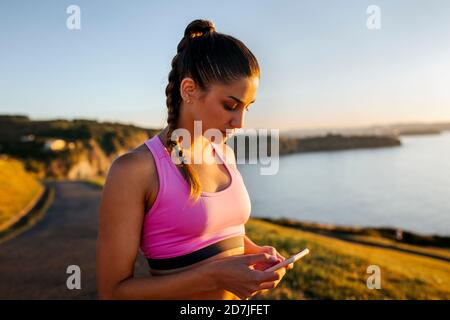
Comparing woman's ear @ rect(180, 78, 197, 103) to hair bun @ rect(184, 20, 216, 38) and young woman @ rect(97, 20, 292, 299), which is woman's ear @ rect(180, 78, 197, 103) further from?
hair bun @ rect(184, 20, 216, 38)

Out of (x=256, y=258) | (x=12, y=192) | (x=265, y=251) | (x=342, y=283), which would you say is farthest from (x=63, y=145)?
(x=256, y=258)

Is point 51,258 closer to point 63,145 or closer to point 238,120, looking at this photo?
point 238,120

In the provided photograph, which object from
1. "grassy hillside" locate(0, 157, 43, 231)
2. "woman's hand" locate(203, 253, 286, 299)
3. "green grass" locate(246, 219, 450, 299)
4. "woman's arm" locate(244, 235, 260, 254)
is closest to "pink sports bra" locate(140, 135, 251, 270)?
"woman's hand" locate(203, 253, 286, 299)

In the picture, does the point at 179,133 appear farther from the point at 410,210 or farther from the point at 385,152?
the point at 385,152

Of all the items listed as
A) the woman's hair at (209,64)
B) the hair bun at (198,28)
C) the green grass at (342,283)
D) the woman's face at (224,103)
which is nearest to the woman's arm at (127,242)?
the woman's hair at (209,64)

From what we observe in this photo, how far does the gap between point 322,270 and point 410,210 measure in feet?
215

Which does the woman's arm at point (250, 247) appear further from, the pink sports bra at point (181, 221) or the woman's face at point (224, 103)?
the woman's face at point (224, 103)

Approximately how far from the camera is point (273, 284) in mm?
1970

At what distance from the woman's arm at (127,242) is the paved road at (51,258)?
7.27 meters

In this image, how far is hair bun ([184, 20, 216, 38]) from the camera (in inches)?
93.7

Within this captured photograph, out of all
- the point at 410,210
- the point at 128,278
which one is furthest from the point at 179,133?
the point at 410,210

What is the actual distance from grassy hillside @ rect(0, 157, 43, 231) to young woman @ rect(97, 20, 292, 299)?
57.2 ft

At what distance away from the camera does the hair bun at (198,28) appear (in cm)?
238

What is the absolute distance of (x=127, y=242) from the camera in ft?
6.24
